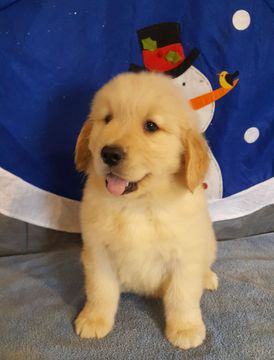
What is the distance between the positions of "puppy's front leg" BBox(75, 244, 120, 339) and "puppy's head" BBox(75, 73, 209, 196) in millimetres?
401

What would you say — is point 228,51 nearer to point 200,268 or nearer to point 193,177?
point 193,177

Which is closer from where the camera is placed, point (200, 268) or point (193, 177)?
point (193, 177)

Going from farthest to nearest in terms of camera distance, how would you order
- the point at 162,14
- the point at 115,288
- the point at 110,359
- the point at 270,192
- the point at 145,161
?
the point at 270,192 → the point at 162,14 → the point at 115,288 → the point at 110,359 → the point at 145,161

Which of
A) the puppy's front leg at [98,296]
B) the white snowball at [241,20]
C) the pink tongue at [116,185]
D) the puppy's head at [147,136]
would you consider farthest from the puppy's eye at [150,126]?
the white snowball at [241,20]

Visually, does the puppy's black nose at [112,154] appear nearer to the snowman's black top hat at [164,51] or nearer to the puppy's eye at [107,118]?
the puppy's eye at [107,118]

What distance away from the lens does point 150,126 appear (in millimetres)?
1665

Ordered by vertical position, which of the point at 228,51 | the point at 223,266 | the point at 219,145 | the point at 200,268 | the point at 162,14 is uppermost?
the point at 162,14

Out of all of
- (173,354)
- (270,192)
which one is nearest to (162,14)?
(270,192)

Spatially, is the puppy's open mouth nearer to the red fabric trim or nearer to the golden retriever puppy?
the golden retriever puppy

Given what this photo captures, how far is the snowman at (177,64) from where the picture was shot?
7.31 ft

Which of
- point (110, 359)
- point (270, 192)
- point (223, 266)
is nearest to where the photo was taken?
point (110, 359)

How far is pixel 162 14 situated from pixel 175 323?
1591mm

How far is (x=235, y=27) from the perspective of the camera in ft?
7.48

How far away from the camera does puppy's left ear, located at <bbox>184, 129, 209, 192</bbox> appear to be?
1646 millimetres
